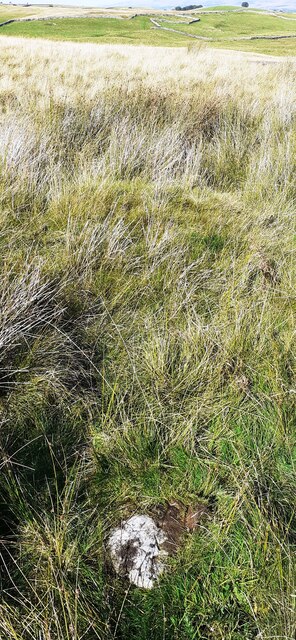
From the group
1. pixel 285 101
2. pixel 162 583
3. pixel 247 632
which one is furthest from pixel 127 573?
pixel 285 101

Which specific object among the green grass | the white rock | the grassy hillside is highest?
the green grass

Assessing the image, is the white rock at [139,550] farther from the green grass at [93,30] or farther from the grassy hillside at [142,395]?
the green grass at [93,30]

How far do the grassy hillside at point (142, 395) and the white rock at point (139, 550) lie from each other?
4 cm

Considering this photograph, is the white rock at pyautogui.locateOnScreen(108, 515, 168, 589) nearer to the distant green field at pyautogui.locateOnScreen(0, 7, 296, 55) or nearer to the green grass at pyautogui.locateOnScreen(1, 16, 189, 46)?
the distant green field at pyautogui.locateOnScreen(0, 7, 296, 55)

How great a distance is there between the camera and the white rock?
1.31 m

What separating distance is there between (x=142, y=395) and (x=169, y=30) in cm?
5818

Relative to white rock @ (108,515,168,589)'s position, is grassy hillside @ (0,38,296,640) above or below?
above

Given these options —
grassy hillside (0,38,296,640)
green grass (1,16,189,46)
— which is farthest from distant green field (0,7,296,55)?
grassy hillside (0,38,296,640)

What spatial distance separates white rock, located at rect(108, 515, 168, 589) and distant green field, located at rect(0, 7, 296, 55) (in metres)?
36.2

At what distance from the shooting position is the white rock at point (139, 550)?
1310 mm

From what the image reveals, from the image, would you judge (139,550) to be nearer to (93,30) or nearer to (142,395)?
(142,395)

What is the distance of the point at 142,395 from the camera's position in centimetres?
186

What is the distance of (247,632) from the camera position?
1.14 m

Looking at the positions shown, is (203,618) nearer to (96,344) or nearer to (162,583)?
(162,583)
